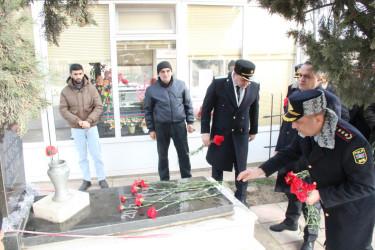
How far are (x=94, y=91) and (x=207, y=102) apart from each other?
1.74 meters

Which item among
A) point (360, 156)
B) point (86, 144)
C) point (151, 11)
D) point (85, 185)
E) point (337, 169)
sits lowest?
point (85, 185)

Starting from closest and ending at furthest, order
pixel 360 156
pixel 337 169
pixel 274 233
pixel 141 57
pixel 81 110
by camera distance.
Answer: pixel 360 156, pixel 337 169, pixel 274 233, pixel 81 110, pixel 141 57

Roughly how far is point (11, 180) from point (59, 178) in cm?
34

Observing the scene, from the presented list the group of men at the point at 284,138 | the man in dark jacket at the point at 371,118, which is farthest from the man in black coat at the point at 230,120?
the man in dark jacket at the point at 371,118

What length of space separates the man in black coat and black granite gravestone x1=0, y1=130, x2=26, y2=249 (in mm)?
2077

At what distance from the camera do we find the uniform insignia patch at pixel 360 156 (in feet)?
5.91

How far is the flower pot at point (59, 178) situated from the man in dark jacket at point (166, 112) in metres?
2.09

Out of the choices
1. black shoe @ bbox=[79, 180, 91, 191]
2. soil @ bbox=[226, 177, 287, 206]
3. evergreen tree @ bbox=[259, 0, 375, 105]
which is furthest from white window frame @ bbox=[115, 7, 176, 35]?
evergreen tree @ bbox=[259, 0, 375, 105]

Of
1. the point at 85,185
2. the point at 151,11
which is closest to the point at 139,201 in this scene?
the point at 85,185

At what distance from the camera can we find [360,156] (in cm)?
181

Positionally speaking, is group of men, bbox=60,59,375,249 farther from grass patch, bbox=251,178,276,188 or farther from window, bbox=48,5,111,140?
grass patch, bbox=251,178,276,188

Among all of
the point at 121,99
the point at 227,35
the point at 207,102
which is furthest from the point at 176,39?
the point at 207,102

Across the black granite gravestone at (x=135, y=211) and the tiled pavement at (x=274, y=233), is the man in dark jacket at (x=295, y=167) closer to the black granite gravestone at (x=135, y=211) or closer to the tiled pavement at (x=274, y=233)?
the tiled pavement at (x=274, y=233)

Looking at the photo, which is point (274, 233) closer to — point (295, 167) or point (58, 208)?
point (295, 167)
